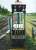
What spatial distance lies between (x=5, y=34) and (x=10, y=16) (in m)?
0.17

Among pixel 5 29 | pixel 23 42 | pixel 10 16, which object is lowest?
pixel 23 42

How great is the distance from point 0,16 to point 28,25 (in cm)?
27

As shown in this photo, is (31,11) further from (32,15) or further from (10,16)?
(10,16)

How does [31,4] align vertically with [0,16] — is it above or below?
above

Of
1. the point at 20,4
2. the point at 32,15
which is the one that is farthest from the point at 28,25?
the point at 20,4

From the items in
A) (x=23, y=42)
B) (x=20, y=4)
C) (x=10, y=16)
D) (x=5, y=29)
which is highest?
(x=20, y=4)

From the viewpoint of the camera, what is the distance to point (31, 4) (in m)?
1.27

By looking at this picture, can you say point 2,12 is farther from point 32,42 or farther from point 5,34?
point 32,42

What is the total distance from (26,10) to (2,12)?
223 millimetres

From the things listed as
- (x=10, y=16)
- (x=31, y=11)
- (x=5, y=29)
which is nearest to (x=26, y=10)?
(x=31, y=11)

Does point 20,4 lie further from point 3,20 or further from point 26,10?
point 3,20

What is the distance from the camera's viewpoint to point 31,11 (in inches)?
50.1

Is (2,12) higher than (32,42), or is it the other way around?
(2,12)

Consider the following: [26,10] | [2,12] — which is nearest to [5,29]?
[2,12]
